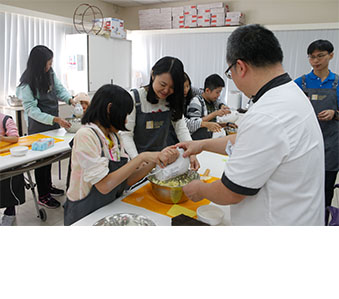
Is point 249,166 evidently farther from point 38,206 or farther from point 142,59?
point 142,59

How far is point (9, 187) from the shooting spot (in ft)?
7.40

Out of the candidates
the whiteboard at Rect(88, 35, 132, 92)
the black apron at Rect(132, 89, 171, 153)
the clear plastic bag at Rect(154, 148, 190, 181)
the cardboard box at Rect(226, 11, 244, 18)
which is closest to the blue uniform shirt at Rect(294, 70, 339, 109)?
the black apron at Rect(132, 89, 171, 153)

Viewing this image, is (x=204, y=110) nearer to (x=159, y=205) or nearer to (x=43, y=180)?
(x=159, y=205)

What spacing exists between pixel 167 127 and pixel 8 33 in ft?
11.7

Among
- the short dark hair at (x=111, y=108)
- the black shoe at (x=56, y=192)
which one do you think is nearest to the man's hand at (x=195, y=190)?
the short dark hair at (x=111, y=108)

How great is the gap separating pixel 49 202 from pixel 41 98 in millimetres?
1003

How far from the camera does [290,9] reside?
5.01m

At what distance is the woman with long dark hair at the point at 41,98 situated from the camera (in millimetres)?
2645

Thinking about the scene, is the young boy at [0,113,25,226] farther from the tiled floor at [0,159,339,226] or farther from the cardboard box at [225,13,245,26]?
the cardboard box at [225,13,245,26]

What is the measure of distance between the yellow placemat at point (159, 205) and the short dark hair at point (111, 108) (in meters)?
0.38

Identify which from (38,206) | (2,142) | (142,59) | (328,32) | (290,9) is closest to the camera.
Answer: (2,142)

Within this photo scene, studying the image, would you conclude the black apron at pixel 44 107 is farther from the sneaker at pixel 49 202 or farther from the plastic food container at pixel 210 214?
the plastic food container at pixel 210 214

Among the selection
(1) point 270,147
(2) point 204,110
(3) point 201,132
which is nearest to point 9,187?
(3) point 201,132
